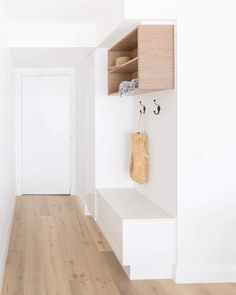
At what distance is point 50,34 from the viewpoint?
19.6 ft

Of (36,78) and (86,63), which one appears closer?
(86,63)

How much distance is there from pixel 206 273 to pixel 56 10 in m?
2.92

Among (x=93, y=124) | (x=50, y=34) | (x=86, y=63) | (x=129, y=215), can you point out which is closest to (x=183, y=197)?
(x=129, y=215)

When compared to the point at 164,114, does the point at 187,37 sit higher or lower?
higher

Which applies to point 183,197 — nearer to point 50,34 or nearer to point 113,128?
point 113,128

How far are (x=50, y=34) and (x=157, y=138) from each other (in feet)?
6.62

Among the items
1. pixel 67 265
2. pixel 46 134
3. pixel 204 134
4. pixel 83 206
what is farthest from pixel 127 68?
pixel 46 134

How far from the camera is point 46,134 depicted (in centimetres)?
870

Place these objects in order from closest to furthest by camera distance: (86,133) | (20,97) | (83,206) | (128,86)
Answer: (128,86) < (86,133) < (83,206) < (20,97)

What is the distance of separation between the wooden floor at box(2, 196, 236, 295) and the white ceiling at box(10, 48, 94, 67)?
2105 millimetres

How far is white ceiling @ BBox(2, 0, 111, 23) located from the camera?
488cm

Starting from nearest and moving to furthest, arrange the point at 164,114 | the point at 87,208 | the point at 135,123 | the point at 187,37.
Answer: the point at 187,37
the point at 164,114
the point at 135,123
the point at 87,208

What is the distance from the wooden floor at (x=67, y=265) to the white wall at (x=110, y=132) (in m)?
0.68

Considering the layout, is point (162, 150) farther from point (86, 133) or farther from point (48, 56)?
point (48, 56)
